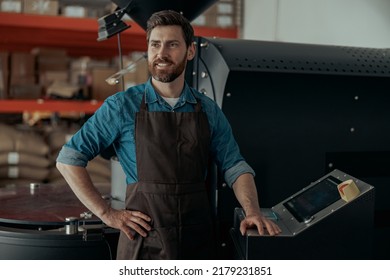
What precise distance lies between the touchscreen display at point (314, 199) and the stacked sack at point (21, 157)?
194cm

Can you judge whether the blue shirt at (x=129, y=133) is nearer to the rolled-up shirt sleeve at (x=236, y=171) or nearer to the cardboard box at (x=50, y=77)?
the rolled-up shirt sleeve at (x=236, y=171)

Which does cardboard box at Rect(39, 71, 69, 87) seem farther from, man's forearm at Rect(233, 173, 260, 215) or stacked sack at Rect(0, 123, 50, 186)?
man's forearm at Rect(233, 173, 260, 215)

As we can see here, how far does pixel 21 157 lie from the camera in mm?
2852

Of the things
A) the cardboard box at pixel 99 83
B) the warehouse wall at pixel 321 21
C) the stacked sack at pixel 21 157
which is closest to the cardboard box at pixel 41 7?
the cardboard box at pixel 99 83

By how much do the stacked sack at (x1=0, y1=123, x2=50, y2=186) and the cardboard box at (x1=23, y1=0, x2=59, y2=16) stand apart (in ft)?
2.24

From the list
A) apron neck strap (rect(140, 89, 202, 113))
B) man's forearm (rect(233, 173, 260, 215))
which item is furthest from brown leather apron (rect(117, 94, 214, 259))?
man's forearm (rect(233, 173, 260, 215))

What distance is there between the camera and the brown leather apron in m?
1.17

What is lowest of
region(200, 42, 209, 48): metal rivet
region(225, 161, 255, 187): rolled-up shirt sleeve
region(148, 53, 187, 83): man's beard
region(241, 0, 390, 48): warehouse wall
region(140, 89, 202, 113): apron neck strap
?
region(225, 161, 255, 187): rolled-up shirt sleeve

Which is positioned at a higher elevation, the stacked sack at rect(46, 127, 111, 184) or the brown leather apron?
the brown leather apron

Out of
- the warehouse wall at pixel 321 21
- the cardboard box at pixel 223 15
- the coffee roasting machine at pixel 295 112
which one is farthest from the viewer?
the cardboard box at pixel 223 15

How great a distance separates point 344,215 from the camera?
1.12 m

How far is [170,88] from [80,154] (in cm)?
27

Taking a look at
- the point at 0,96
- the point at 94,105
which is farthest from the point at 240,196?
the point at 0,96

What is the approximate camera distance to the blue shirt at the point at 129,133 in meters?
1.18
